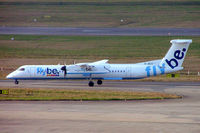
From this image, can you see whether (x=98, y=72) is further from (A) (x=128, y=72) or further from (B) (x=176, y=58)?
(B) (x=176, y=58)

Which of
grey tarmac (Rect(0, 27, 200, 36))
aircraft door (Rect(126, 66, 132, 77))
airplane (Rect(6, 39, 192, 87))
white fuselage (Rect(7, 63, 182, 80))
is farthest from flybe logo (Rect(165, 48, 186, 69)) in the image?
grey tarmac (Rect(0, 27, 200, 36))

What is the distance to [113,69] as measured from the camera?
45875mm

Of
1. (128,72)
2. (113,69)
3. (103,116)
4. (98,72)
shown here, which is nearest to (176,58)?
(128,72)

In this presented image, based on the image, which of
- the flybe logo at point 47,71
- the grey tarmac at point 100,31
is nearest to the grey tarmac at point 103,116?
the flybe logo at point 47,71

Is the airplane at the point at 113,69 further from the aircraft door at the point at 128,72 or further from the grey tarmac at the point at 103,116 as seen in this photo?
the grey tarmac at the point at 103,116

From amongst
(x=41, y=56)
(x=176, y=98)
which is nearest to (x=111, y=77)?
(x=176, y=98)

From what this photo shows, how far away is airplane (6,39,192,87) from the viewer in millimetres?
44812

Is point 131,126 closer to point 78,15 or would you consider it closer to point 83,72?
point 83,72

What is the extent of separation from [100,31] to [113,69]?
144ft

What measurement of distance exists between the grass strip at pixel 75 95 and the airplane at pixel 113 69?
4498 millimetres

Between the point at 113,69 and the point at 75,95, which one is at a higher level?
the point at 113,69

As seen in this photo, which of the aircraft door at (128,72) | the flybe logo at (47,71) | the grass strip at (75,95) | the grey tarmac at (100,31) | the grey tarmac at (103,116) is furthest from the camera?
the grey tarmac at (100,31)

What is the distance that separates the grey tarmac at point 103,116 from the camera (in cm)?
2486

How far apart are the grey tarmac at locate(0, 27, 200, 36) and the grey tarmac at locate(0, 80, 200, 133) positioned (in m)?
45.7
